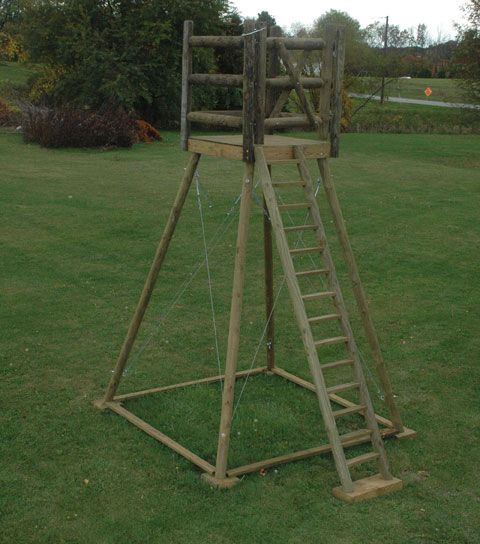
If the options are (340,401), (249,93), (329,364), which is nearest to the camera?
(249,93)

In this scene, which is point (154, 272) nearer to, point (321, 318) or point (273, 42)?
point (321, 318)

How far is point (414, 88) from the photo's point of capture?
6819cm

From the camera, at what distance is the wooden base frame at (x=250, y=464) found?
7227mm

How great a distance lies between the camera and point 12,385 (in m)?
9.44

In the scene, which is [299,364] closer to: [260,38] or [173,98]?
[260,38]

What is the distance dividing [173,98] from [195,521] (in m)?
30.4

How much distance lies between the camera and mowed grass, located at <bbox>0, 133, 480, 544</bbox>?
6797 millimetres

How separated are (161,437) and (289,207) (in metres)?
2.52

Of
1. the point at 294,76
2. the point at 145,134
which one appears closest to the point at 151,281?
the point at 294,76

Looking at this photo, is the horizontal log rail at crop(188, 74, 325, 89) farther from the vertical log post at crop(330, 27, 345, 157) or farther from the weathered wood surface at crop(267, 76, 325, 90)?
the vertical log post at crop(330, 27, 345, 157)

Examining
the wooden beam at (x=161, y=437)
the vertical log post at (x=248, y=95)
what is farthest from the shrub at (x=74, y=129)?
the vertical log post at (x=248, y=95)

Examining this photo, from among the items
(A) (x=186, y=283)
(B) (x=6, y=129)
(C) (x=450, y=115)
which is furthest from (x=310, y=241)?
(C) (x=450, y=115)

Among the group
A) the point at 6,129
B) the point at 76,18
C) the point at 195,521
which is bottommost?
the point at 195,521

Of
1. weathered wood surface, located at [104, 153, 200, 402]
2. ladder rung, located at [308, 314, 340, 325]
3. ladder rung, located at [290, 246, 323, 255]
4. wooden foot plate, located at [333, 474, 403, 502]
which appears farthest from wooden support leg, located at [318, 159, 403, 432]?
weathered wood surface, located at [104, 153, 200, 402]
